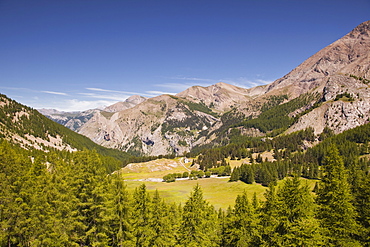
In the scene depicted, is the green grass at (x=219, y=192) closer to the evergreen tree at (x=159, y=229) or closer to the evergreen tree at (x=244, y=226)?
the evergreen tree at (x=244, y=226)

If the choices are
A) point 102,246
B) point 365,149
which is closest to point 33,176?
point 102,246

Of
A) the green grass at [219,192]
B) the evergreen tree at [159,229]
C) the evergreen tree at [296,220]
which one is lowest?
the green grass at [219,192]

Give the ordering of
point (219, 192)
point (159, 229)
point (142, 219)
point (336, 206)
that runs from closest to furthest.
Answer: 1. point (336, 206)
2. point (142, 219)
3. point (159, 229)
4. point (219, 192)

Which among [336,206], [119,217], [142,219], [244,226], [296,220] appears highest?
[336,206]

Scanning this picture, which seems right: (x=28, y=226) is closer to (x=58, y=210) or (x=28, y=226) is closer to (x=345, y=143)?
(x=58, y=210)

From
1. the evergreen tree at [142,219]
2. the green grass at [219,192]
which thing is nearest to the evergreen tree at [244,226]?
the evergreen tree at [142,219]

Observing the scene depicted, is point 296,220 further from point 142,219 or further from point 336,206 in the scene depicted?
point 142,219

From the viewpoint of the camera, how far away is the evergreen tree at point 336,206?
1078 inches

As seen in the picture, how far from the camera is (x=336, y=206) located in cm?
2867

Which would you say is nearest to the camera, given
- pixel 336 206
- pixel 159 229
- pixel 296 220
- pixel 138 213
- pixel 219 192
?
pixel 296 220

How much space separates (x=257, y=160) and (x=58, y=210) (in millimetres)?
178395

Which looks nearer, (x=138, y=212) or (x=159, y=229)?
(x=138, y=212)

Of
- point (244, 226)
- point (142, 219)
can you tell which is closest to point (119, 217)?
point (142, 219)

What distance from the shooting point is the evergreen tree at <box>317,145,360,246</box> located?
27375 millimetres
